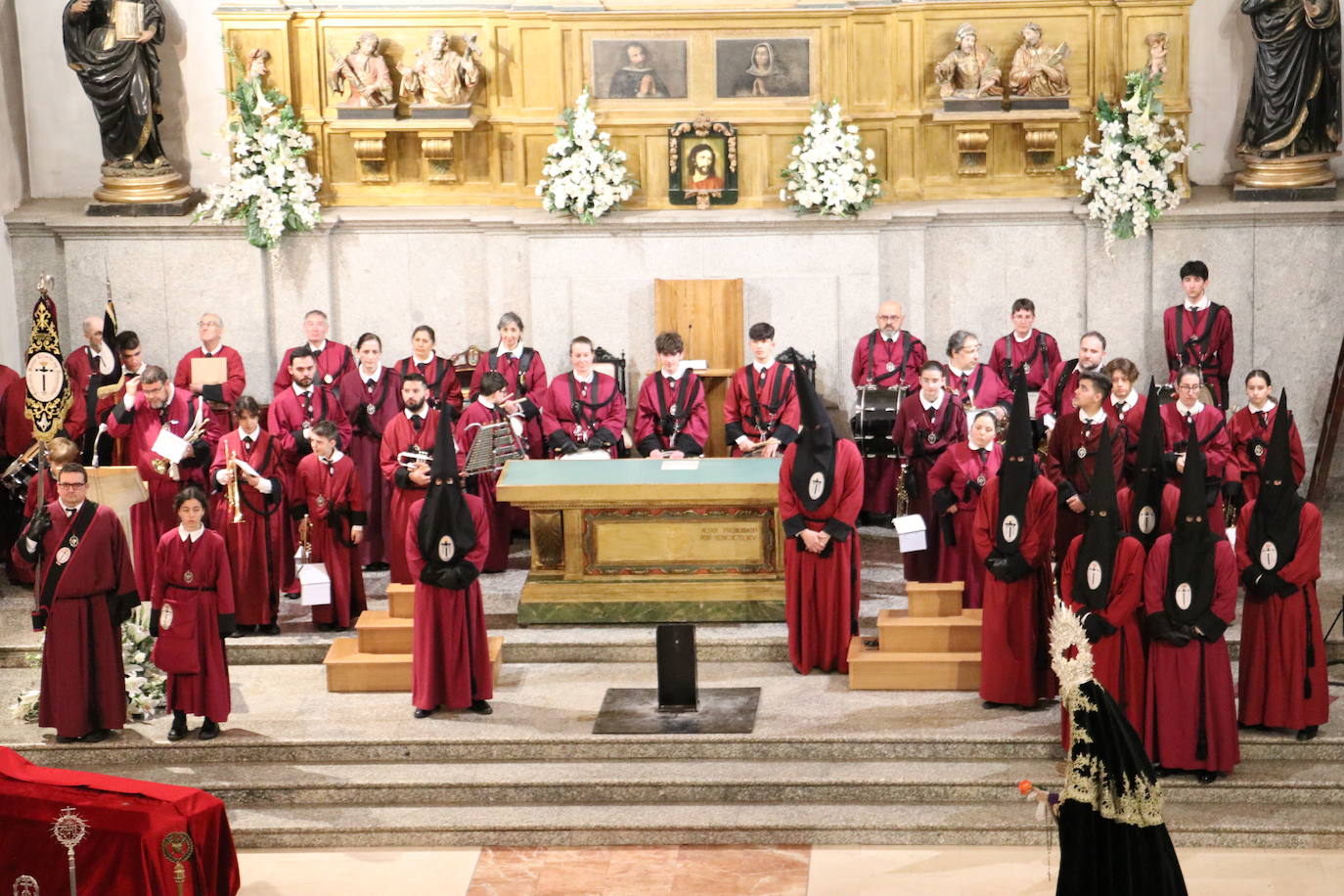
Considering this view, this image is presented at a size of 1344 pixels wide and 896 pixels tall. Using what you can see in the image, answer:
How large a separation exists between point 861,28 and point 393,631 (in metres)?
6.71

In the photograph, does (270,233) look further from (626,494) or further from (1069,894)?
(1069,894)

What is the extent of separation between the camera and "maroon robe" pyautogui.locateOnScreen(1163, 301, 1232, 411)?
15.2 m

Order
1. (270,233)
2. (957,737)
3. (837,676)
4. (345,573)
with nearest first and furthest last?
(957,737)
(837,676)
(345,573)
(270,233)

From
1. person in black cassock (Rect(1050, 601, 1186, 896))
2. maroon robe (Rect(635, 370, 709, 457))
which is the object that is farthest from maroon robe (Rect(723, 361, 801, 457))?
person in black cassock (Rect(1050, 601, 1186, 896))

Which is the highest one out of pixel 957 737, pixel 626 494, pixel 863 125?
pixel 863 125

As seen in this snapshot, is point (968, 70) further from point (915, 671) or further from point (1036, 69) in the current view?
point (915, 671)

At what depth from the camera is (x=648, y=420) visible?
1455cm

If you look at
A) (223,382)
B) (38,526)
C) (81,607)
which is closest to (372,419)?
(223,382)

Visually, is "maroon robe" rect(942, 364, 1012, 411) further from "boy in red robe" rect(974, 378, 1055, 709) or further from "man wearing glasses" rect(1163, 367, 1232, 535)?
"boy in red robe" rect(974, 378, 1055, 709)

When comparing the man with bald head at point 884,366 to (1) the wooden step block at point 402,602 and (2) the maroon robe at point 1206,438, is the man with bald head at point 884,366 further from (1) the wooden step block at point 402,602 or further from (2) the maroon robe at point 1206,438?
(1) the wooden step block at point 402,602

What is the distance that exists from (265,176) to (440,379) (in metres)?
2.56

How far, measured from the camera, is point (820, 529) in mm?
12289

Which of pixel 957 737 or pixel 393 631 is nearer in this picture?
pixel 957 737

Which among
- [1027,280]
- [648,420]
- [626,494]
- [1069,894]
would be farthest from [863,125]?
[1069,894]
